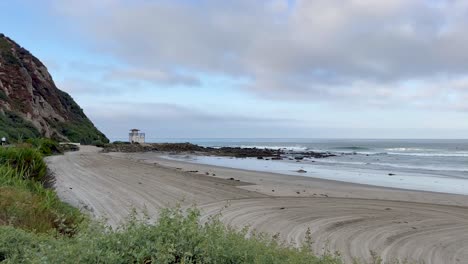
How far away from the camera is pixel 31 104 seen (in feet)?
190

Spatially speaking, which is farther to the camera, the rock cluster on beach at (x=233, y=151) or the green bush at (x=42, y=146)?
the rock cluster on beach at (x=233, y=151)

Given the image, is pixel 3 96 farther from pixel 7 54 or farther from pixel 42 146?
pixel 42 146

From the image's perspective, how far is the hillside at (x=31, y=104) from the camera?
1990 inches

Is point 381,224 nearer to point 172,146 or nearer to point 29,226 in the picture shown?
point 29,226

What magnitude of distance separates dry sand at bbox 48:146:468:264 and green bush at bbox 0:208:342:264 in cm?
227

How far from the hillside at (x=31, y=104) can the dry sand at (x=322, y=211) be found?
31.4 metres

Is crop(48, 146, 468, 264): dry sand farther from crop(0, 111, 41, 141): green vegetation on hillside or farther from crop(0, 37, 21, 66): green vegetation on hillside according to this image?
crop(0, 37, 21, 66): green vegetation on hillside

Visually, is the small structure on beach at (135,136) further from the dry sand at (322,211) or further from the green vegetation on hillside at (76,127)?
the dry sand at (322,211)

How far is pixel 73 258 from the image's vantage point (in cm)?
306

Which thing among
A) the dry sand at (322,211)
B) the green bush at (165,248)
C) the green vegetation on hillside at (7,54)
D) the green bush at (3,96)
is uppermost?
the green vegetation on hillside at (7,54)

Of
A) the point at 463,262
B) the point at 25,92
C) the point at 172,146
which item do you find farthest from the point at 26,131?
the point at 463,262

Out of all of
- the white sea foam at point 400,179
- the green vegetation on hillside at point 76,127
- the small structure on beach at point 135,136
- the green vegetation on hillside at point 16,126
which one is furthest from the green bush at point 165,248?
the small structure on beach at point 135,136

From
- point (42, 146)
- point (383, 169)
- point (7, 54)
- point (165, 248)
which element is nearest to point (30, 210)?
point (165, 248)

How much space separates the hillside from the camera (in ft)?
166
